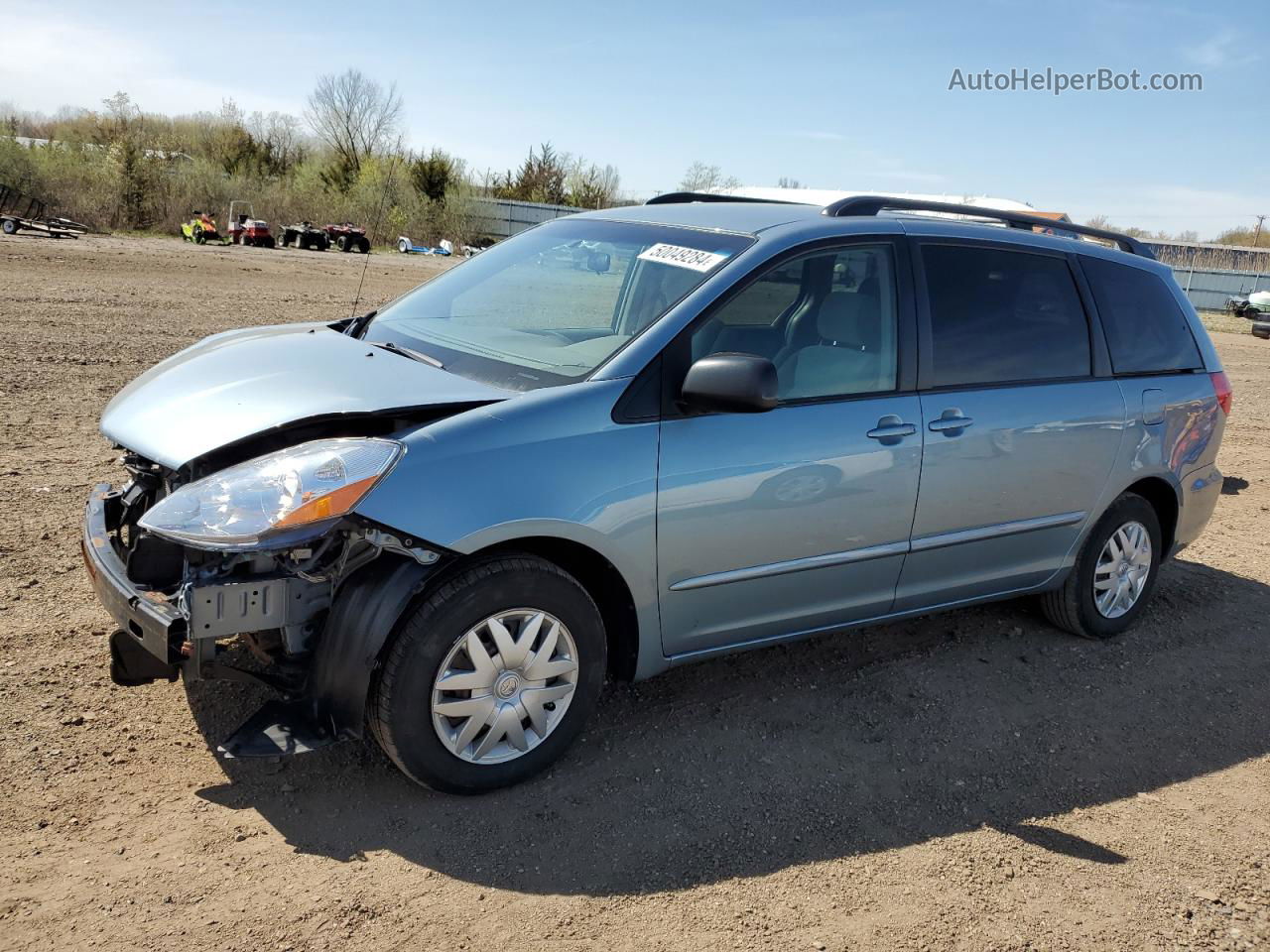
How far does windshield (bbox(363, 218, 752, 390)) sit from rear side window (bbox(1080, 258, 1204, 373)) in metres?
2.08

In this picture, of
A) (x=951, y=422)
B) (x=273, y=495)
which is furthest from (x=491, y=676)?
(x=951, y=422)

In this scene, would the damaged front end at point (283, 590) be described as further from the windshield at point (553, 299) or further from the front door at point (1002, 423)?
the front door at point (1002, 423)

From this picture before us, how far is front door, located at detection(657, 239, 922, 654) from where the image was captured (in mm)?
3543

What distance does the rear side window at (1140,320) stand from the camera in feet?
16.0

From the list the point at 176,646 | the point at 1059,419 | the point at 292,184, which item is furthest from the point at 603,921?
the point at 292,184

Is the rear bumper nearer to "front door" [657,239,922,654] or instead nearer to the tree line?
"front door" [657,239,922,654]

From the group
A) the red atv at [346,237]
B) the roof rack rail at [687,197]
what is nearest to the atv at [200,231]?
the red atv at [346,237]

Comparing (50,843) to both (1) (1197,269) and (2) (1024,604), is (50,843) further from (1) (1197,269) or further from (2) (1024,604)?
(1) (1197,269)

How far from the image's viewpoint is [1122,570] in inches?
202

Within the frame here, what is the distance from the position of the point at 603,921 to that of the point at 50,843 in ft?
5.19

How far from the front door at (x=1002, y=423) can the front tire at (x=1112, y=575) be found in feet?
0.73

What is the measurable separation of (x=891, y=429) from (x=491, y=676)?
1.79 meters

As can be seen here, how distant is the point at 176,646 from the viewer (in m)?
2.91

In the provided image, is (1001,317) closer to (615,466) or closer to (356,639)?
(615,466)
